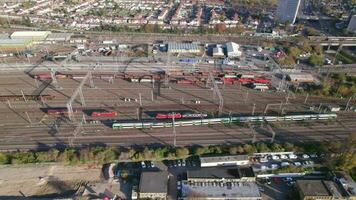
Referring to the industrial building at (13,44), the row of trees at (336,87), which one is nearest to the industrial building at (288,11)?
the row of trees at (336,87)

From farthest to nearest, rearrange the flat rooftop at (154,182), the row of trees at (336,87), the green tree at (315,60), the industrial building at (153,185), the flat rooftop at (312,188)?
the green tree at (315,60), the row of trees at (336,87), the flat rooftop at (154,182), the industrial building at (153,185), the flat rooftop at (312,188)

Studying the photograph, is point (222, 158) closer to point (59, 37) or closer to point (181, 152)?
point (181, 152)

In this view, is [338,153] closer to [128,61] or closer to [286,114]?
[286,114]

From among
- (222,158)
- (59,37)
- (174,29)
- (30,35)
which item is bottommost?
(222,158)

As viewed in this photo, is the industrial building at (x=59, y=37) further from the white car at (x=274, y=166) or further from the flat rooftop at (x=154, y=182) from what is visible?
the white car at (x=274, y=166)

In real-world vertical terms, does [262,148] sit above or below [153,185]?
above

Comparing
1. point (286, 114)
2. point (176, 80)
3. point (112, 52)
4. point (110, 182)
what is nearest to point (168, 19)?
point (112, 52)

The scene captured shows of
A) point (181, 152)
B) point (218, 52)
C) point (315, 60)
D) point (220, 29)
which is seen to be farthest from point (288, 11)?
point (181, 152)
